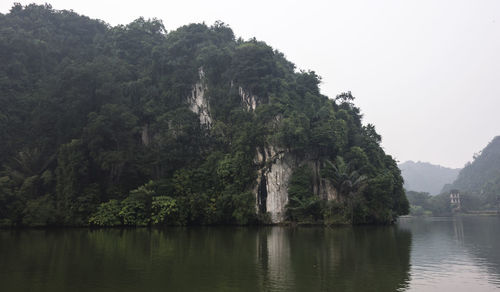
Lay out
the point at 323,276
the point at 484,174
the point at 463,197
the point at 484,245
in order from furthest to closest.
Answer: the point at 484,174 → the point at 463,197 → the point at 484,245 → the point at 323,276

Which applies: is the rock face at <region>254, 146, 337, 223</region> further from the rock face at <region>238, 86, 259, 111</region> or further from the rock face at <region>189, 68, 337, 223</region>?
the rock face at <region>238, 86, 259, 111</region>

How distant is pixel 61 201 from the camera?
1275 inches

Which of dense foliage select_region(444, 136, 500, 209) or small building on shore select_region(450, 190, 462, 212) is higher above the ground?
dense foliage select_region(444, 136, 500, 209)

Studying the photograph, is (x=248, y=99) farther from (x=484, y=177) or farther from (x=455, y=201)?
(x=484, y=177)

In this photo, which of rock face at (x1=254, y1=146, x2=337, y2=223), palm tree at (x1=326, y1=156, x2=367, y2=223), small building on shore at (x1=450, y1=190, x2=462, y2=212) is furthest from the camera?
small building on shore at (x1=450, y1=190, x2=462, y2=212)

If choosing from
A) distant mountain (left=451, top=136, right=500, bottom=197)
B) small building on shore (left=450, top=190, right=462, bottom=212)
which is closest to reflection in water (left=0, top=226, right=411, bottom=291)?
small building on shore (left=450, top=190, right=462, bottom=212)

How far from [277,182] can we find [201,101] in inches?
565

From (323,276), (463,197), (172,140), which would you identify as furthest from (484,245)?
(463,197)

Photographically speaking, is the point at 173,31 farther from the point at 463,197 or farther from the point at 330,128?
the point at 463,197

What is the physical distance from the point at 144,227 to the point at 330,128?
19.1 meters

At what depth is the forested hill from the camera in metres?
33.0

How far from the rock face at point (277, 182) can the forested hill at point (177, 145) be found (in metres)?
0.10

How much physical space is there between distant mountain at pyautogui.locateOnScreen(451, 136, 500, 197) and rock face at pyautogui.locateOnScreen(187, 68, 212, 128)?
7651cm

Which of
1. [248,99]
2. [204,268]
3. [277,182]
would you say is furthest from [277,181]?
[204,268]
